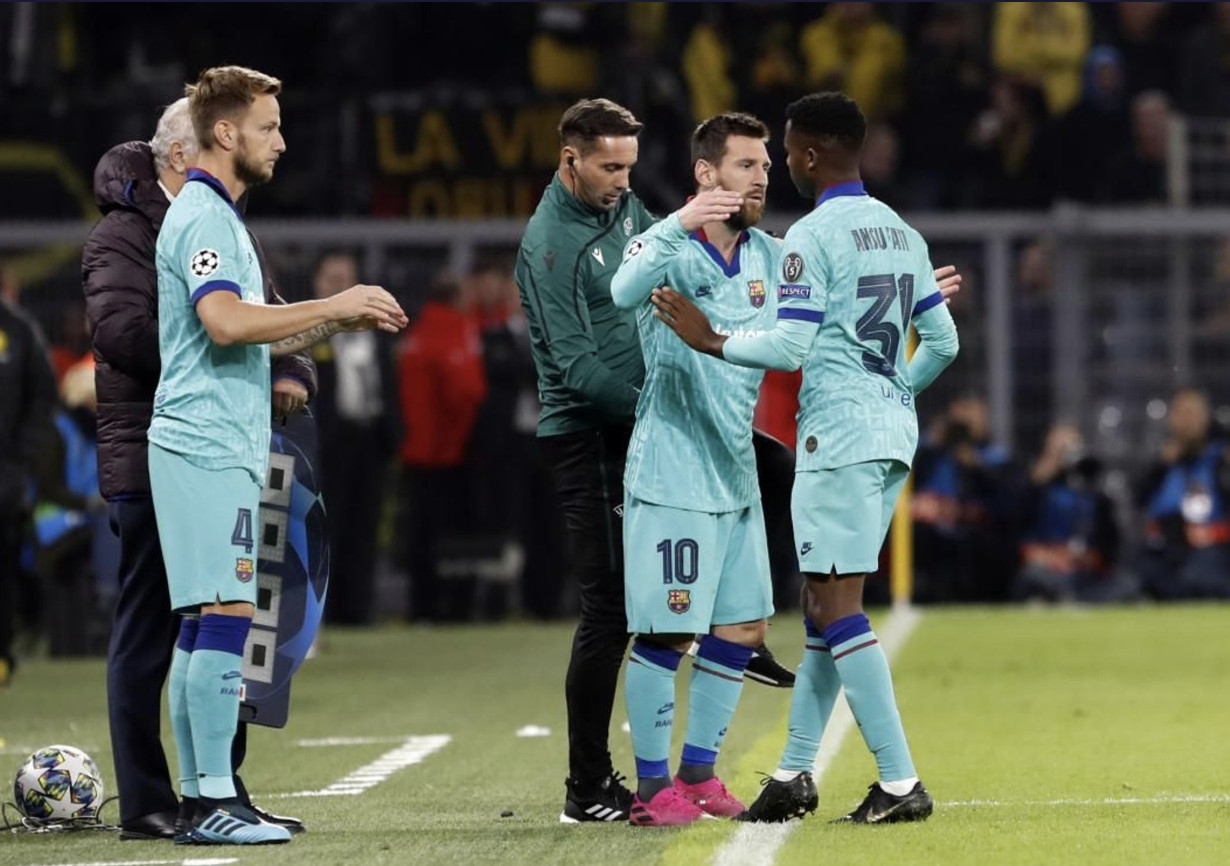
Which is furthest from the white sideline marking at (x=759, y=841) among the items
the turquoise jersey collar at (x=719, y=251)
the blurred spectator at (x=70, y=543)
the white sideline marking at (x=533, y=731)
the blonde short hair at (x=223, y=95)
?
the blurred spectator at (x=70, y=543)

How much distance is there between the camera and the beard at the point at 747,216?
23.3 feet

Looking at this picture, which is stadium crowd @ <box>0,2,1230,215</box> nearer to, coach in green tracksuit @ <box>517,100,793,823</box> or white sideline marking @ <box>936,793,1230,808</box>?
coach in green tracksuit @ <box>517,100,793,823</box>

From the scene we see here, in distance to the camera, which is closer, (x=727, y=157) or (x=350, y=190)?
(x=727, y=157)

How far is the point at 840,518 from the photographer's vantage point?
6.86m

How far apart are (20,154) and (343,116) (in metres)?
2.69

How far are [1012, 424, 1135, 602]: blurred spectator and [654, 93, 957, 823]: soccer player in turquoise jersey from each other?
11.6 meters

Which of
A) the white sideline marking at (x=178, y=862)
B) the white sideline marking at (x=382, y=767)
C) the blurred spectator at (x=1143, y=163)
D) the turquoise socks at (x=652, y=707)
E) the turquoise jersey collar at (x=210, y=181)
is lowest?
the white sideline marking at (x=382, y=767)

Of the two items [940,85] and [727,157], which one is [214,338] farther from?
[940,85]

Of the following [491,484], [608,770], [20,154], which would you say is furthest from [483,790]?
[20,154]

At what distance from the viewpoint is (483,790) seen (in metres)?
8.15

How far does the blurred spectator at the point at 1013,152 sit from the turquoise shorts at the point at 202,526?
46.1 ft

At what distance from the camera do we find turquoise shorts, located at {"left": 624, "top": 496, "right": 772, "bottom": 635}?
23.0 ft

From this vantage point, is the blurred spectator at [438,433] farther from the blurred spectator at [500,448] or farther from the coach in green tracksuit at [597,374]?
the coach in green tracksuit at [597,374]

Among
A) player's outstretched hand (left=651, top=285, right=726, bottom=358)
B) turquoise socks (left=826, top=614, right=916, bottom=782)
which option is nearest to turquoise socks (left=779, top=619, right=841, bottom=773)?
turquoise socks (left=826, top=614, right=916, bottom=782)
